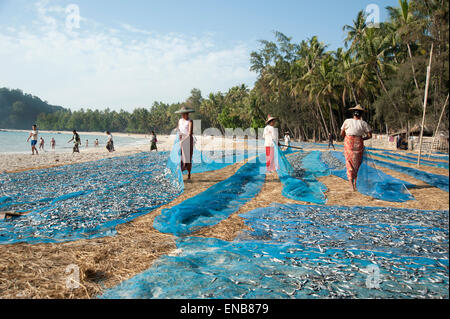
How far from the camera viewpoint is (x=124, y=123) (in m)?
127

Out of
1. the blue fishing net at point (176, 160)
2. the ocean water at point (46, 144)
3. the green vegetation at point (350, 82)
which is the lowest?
the ocean water at point (46, 144)

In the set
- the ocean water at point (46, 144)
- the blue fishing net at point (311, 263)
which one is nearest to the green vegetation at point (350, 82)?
the blue fishing net at point (311, 263)

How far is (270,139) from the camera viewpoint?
738cm

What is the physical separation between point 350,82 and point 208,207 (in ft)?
100

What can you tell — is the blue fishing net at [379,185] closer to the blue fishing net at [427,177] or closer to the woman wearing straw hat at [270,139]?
the blue fishing net at [427,177]

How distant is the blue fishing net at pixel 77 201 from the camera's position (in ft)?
11.4

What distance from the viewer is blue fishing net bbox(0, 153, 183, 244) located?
3.49m

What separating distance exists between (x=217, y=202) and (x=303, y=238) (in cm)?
197

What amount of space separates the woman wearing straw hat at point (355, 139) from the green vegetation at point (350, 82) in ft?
7.98

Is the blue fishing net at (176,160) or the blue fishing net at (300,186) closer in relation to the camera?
the blue fishing net at (300,186)

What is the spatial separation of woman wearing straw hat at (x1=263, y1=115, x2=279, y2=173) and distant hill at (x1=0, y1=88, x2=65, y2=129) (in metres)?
175

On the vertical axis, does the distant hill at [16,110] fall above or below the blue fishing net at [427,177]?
above

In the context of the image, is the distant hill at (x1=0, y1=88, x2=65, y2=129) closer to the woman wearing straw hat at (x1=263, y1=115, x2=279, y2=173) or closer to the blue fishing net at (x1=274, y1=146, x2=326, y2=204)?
the woman wearing straw hat at (x1=263, y1=115, x2=279, y2=173)

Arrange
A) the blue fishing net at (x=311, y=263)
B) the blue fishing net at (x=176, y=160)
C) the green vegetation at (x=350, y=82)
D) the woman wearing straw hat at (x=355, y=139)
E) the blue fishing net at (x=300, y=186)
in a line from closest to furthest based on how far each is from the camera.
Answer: the blue fishing net at (x=311, y=263) → the blue fishing net at (x=300, y=186) → the woman wearing straw hat at (x=355, y=139) → the blue fishing net at (x=176, y=160) → the green vegetation at (x=350, y=82)
